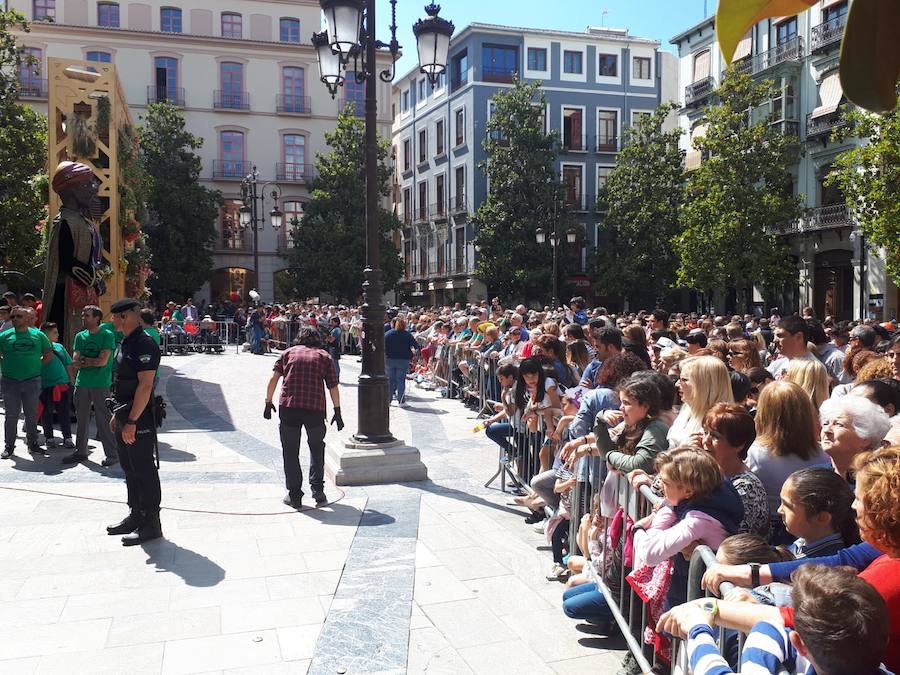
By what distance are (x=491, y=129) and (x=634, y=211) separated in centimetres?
798

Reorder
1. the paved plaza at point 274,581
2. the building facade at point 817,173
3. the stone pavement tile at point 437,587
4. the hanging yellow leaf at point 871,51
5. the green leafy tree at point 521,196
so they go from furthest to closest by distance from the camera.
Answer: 1. the green leafy tree at point 521,196
2. the building facade at point 817,173
3. the stone pavement tile at point 437,587
4. the paved plaza at point 274,581
5. the hanging yellow leaf at point 871,51

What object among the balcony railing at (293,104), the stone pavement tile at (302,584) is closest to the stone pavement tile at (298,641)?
the stone pavement tile at (302,584)

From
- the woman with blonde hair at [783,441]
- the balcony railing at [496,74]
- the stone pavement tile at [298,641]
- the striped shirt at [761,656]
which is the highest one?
the balcony railing at [496,74]

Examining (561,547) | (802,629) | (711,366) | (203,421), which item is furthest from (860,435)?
(203,421)

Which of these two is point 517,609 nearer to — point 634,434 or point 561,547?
point 561,547

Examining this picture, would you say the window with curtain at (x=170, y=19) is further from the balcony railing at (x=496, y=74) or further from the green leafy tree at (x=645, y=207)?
the green leafy tree at (x=645, y=207)

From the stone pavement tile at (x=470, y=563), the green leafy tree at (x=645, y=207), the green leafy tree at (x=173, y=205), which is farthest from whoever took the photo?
the green leafy tree at (x=173, y=205)

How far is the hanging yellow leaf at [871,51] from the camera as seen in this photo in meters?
0.74

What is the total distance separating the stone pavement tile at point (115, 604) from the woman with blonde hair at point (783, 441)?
3.69 metres

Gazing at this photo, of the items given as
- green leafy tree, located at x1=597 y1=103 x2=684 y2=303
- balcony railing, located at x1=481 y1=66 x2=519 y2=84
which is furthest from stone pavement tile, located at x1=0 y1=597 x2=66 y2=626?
balcony railing, located at x1=481 y1=66 x2=519 y2=84

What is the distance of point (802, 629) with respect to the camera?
2.00 meters

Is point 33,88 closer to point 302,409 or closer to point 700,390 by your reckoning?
point 302,409

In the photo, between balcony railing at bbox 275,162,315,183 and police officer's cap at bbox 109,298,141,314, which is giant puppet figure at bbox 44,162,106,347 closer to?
police officer's cap at bbox 109,298,141,314

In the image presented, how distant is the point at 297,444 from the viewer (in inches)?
288
